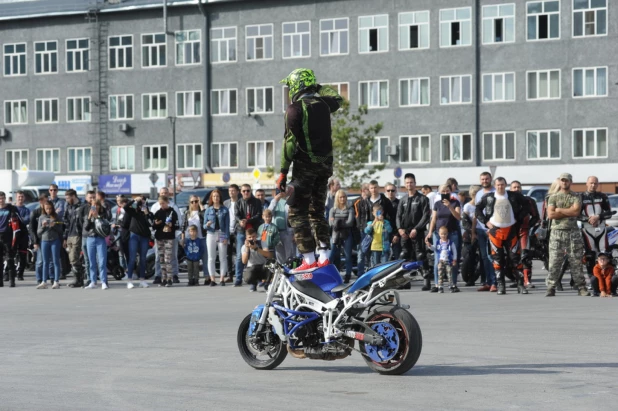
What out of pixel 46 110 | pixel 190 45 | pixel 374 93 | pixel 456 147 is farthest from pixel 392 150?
pixel 46 110

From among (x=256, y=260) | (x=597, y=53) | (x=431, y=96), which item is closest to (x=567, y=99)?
(x=597, y=53)

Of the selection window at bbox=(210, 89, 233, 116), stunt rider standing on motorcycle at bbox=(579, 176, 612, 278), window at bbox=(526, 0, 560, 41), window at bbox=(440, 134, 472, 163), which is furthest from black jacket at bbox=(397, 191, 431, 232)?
window at bbox=(210, 89, 233, 116)

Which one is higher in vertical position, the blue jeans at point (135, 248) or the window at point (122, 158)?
the window at point (122, 158)

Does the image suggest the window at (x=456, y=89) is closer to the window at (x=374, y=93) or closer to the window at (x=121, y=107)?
the window at (x=374, y=93)

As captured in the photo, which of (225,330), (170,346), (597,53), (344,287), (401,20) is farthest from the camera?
(401,20)

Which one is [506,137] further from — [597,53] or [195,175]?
[195,175]

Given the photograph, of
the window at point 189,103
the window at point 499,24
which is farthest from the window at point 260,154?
the window at point 499,24

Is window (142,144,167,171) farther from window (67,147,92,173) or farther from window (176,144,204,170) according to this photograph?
window (67,147,92,173)

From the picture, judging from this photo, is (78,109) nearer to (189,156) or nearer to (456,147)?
(189,156)

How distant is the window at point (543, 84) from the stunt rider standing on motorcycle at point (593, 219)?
41.7 meters

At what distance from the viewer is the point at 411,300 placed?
17891mm

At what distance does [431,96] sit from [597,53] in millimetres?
8756

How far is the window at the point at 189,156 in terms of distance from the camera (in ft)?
225

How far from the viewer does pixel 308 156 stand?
994 cm
